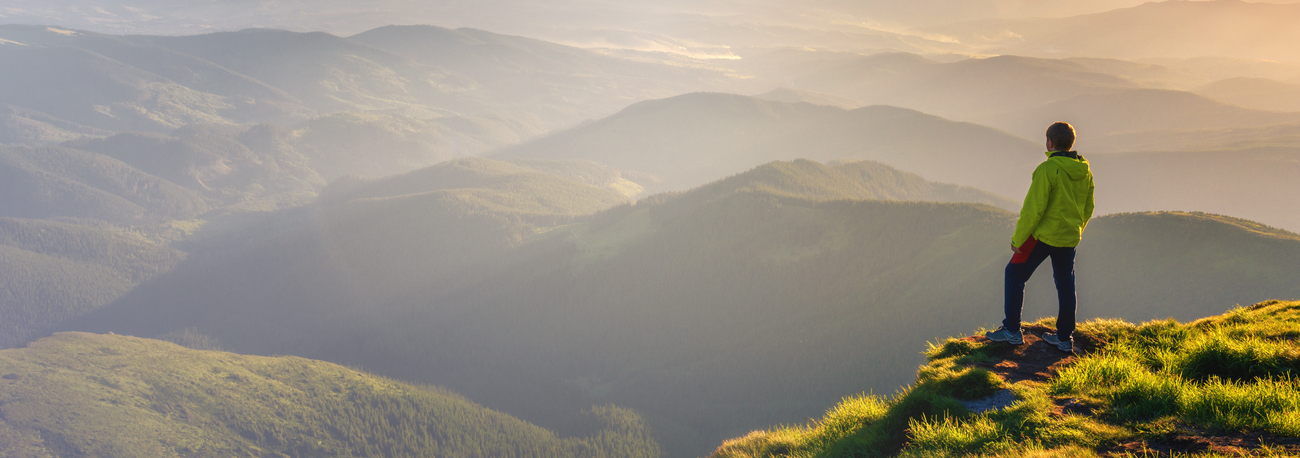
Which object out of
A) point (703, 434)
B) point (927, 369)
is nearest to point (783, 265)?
point (703, 434)

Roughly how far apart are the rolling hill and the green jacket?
83000 millimetres

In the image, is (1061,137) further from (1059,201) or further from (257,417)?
(257,417)

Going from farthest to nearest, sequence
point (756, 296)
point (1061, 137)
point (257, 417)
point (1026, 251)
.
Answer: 1. point (257, 417)
2. point (756, 296)
3. point (1026, 251)
4. point (1061, 137)

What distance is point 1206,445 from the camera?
742 centimetres

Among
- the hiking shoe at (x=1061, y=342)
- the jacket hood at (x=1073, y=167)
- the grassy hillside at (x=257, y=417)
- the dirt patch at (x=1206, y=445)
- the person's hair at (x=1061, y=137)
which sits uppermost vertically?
the person's hair at (x=1061, y=137)

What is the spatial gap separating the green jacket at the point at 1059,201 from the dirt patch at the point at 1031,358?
9.11ft

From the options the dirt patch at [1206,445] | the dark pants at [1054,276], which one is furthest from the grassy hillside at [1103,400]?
the dark pants at [1054,276]

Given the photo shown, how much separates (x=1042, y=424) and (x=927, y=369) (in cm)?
381

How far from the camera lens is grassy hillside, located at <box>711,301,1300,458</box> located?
7.75m

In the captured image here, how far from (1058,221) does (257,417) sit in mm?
188236

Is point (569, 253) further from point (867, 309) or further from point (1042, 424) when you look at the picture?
point (1042, 424)

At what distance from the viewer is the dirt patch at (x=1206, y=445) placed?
6992 mm

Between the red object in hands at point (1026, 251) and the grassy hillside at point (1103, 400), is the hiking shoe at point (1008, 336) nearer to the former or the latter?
the grassy hillside at point (1103, 400)

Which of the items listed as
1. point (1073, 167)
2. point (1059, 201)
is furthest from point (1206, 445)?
point (1073, 167)
